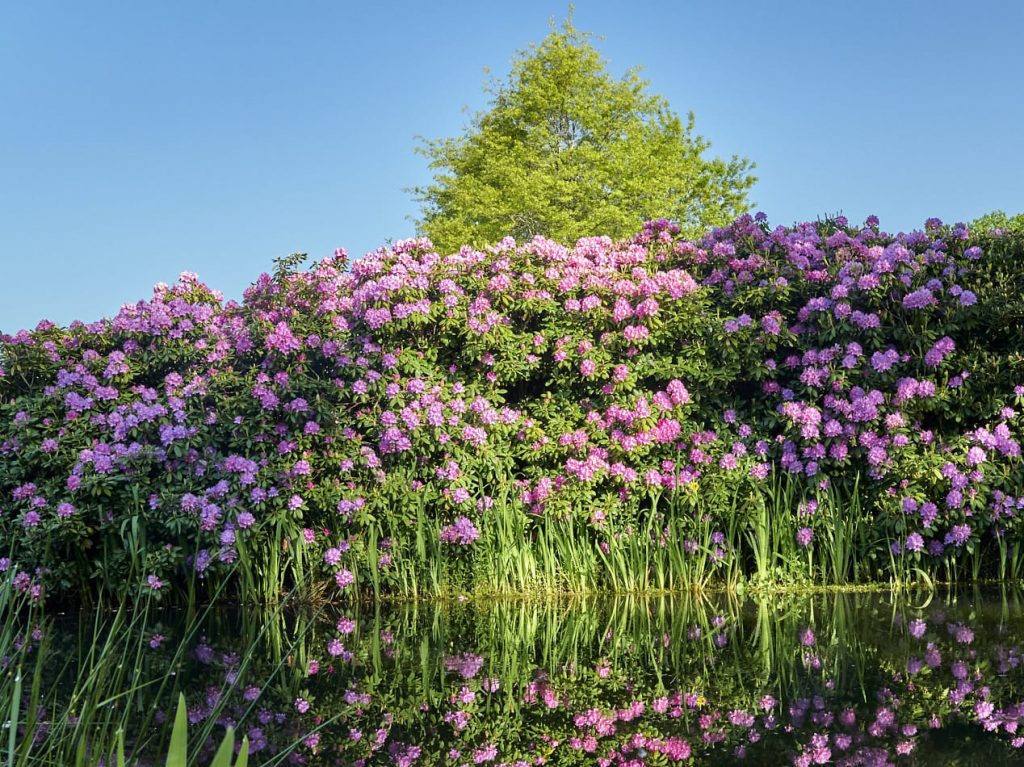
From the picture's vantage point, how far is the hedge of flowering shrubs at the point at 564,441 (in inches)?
258

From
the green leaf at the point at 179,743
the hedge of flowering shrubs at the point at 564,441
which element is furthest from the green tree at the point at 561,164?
the green leaf at the point at 179,743

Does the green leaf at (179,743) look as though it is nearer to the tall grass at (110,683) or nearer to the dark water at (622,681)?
the tall grass at (110,683)

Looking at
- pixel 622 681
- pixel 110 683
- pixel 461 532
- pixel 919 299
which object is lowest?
pixel 622 681

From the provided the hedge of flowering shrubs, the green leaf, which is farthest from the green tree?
the green leaf

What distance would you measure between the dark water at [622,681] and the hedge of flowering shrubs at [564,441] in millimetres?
506

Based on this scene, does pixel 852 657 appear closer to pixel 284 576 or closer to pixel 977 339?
pixel 977 339

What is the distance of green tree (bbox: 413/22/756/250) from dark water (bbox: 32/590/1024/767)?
53.8 feet

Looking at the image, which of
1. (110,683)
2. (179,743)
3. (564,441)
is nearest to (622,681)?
(110,683)

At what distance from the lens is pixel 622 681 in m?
4.24

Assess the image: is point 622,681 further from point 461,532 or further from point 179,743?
point 179,743

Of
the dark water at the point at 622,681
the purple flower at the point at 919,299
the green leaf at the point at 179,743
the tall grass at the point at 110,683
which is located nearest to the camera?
the green leaf at the point at 179,743

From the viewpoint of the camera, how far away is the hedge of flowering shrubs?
6559 millimetres

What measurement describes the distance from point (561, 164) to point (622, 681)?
1970cm

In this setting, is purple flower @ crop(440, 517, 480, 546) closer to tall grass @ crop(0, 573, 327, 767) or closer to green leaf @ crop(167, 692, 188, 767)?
tall grass @ crop(0, 573, 327, 767)
